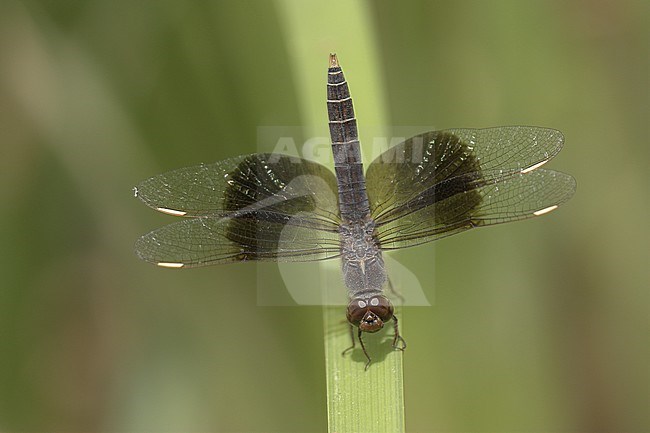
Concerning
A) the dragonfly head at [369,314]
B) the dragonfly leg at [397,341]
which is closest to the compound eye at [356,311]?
the dragonfly head at [369,314]

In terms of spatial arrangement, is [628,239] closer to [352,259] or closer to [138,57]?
[352,259]

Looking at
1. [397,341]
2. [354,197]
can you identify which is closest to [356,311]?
[397,341]

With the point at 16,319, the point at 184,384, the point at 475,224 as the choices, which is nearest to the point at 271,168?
the point at 475,224

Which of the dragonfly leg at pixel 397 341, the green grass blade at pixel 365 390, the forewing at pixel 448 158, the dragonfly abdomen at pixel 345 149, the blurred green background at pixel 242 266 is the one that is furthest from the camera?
the blurred green background at pixel 242 266

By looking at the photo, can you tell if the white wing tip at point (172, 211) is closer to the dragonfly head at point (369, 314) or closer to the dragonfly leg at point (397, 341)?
the dragonfly head at point (369, 314)

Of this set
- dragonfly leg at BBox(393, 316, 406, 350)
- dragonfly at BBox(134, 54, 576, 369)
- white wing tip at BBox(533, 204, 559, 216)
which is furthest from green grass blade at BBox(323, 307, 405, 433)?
white wing tip at BBox(533, 204, 559, 216)

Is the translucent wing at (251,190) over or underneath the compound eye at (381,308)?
over

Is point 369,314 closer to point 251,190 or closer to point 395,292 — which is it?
point 395,292

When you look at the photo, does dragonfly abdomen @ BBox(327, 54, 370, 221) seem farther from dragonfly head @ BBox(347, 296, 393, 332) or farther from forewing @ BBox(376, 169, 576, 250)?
dragonfly head @ BBox(347, 296, 393, 332)
